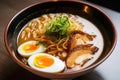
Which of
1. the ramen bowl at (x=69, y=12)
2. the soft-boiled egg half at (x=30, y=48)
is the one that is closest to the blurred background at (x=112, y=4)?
the ramen bowl at (x=69, y=12)

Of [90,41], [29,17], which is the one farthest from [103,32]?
[29,17]

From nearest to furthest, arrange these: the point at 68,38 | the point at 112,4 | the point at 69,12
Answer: the point at 68,38
the point at 69,12
the point at 112,4

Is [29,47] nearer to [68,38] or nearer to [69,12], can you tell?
[68,38]

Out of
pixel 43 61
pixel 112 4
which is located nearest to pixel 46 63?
pixel 43 61

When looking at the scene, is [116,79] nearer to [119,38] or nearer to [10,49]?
[119,38]

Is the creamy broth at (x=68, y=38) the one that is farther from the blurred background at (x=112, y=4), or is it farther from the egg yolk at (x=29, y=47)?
the blurred background at (x=112, y=4)

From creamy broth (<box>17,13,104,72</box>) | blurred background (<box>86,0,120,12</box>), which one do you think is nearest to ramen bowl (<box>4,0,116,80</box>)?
creamy broth (<box>17,13,104,72</box>)
